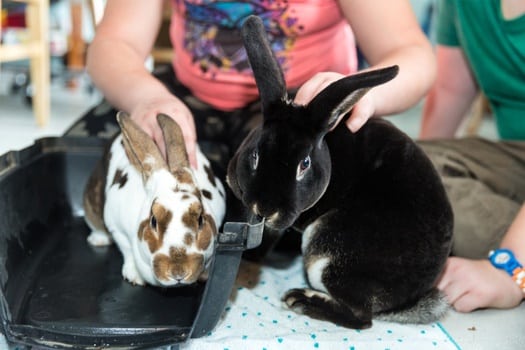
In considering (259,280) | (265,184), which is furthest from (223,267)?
(259,280)

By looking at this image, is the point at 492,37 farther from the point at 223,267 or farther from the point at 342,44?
the point at 223,267

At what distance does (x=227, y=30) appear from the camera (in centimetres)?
94

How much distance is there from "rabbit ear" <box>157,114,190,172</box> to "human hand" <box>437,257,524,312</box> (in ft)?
1.17

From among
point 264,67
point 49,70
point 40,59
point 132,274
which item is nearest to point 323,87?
point 264,67

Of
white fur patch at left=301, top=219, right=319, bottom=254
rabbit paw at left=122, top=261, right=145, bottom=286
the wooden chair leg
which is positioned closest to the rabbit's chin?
white fur patch at left=301, top=219, right=319, bottom=254

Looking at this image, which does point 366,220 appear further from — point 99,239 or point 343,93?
point 99,239

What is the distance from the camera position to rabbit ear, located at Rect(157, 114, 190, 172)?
66 centimetres

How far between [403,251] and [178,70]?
59cm

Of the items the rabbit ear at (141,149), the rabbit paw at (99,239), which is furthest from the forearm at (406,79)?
the rabbit paw at (99,239)

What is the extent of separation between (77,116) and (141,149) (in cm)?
190

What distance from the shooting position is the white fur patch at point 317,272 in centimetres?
64

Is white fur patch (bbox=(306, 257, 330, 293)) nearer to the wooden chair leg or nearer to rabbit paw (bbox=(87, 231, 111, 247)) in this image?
rabbit paw (bbox=(87, 231, 111, 247))

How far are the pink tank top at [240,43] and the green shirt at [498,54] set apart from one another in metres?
0.26

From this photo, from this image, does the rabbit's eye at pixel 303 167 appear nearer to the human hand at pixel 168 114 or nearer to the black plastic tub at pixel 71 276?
the black plastic tub at pixel 71 276
